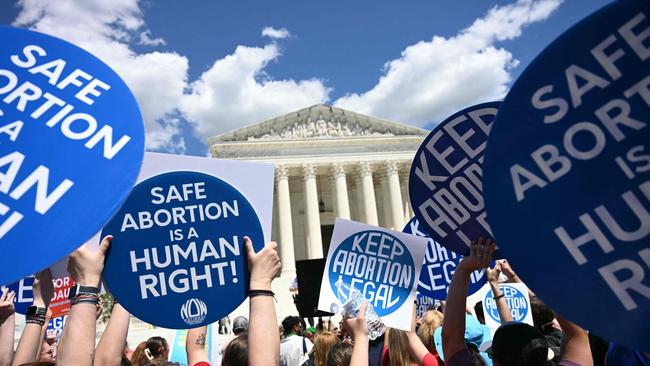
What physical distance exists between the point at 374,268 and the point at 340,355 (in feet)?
2.53

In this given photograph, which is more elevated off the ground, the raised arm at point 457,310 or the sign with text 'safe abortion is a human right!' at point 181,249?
the sign with text 'safe abortion is a human right!' at point 181,249

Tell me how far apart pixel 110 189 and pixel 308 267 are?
539 cm

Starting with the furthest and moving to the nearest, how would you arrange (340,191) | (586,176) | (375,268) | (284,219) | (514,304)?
(340,191) → (284,219) → (514,304) → (375,268) → (586,176)

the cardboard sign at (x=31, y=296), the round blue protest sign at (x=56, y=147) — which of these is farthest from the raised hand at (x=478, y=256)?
the cardboard sign at (x=31, y=296)

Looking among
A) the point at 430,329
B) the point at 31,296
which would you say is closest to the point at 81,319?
the point at 31,296

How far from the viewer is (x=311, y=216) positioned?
1603 inches

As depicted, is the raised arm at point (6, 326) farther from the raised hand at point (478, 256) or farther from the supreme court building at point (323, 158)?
the supreme court building at point (323, 158)

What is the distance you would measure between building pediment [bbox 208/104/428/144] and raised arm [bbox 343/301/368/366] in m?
39.7

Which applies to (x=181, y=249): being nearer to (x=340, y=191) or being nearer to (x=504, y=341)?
(x=504, y=341)

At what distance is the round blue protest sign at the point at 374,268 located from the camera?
369 centimetres

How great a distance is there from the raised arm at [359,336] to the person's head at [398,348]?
79 centimetres

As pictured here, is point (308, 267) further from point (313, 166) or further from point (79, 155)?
point (313, 166)

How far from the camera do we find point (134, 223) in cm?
237

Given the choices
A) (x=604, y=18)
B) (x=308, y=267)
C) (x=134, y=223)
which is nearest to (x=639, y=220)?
(x=604, y=18)
